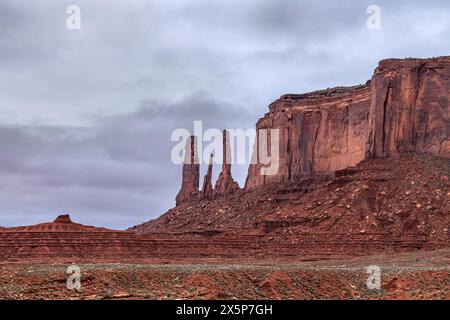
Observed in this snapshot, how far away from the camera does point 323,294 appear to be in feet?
138

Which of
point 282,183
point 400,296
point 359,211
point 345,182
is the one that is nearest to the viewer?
point 400,296

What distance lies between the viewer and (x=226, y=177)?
142625 millimetres

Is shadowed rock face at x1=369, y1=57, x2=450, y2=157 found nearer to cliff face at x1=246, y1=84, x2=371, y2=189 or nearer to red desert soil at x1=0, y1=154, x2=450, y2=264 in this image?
red desert soil at x1=0, y1=154, x2=450, y2=264

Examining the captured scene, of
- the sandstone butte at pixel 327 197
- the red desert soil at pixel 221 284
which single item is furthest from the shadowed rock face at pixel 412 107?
the red desert soil at pixel 221 284

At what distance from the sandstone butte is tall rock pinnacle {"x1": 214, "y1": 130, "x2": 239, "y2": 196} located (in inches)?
9.7

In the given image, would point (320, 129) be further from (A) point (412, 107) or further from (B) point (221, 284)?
(B) point (221, 284)

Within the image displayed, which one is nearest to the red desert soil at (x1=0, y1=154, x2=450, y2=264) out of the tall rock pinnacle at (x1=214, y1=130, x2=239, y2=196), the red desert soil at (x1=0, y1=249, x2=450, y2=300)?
the tall rock pinnacle at (x1=214, y1=130, x2=239, y2=196)

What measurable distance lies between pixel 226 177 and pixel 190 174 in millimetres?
8250

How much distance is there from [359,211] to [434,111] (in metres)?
18.2

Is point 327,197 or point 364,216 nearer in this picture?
point 364,216

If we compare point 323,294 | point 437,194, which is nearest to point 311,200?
point 437,194

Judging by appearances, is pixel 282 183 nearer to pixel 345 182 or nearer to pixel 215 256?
pixel 345 182

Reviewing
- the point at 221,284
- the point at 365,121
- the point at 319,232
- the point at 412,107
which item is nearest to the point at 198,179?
the point at 365,121

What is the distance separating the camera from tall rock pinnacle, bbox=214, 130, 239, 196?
141 metres
